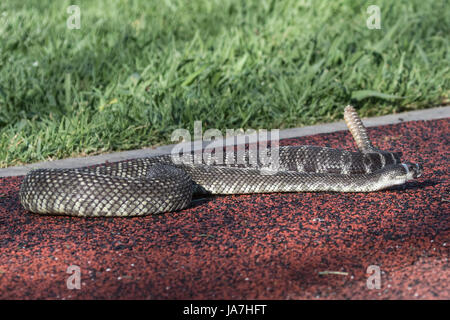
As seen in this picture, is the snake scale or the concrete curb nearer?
the snake scale

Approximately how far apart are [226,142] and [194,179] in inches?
61.5

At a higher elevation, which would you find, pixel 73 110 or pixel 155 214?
pixel 73 110

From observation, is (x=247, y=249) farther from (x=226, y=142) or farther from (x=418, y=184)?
(x=226, y=142)

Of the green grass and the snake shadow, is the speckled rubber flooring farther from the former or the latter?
the green grass

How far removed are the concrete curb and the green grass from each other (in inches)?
8.9

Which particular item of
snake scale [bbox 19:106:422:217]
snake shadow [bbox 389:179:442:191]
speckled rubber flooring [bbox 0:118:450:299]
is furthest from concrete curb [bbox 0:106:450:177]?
snake shadow [bbox 389:179:442:191]

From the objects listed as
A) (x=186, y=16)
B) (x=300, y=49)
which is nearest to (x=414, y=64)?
(x=300, y=49)

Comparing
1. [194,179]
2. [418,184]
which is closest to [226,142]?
[194,179]

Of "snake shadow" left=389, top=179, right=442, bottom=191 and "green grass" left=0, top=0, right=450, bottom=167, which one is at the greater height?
"green grass" left=0, top=0, right=450, bottom=167

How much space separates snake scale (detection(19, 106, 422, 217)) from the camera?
573 cm

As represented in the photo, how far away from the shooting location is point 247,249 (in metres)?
5.10
